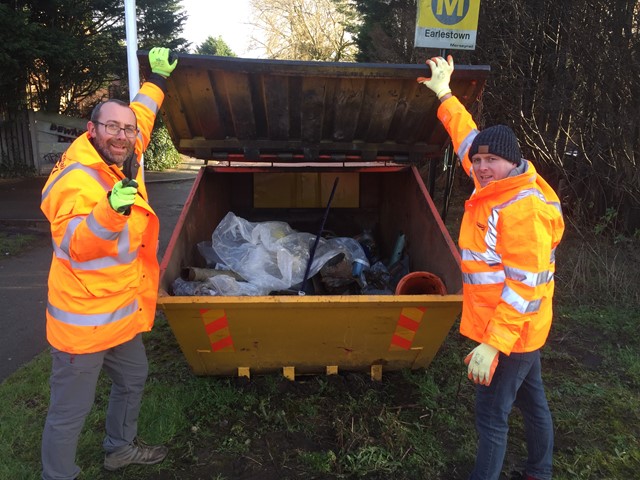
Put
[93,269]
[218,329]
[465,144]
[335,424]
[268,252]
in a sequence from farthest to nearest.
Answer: [268,252], [335,424], [218,329], [465,144], [93,269]

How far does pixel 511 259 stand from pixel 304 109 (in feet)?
5.93

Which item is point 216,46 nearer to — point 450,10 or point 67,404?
point 450,10

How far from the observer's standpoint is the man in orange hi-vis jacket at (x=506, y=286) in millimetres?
1683

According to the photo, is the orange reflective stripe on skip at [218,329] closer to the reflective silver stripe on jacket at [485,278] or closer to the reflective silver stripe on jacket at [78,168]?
the reflective silver stripe on jacket at [78,168]

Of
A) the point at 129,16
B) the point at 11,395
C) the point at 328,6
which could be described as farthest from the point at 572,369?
the point at 328,6

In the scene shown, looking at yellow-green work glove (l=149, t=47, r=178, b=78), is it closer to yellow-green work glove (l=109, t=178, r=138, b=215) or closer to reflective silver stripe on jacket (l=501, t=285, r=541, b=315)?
yellow-green work glove (l=109, t=178, r=138, b=215)

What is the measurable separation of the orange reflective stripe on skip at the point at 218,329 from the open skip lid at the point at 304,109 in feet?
4.30

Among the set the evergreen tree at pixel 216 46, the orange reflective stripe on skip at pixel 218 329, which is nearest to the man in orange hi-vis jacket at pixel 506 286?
the orange reflective stripe on skip at pixel 218 329

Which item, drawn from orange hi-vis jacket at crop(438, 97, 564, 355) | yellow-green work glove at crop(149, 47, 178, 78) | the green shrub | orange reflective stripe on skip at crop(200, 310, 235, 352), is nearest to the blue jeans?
orange hi-vis jacket at crop(438, 97, 564, 355)

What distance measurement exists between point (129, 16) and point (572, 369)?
219 inches

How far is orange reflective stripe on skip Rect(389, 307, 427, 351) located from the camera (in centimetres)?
239

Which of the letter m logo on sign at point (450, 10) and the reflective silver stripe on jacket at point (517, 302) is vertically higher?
the letter m logo on sign at point (450, 10)

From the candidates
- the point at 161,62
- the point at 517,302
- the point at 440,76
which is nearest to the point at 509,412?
the point at 517,302

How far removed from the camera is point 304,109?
10.1ft
